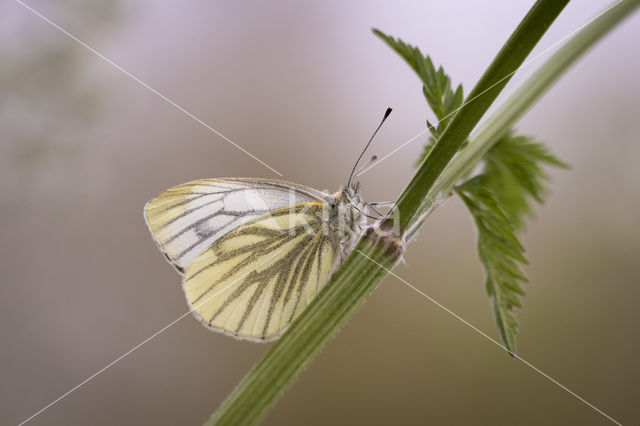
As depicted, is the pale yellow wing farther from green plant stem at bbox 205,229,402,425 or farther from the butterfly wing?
green plant stem at bbox 205,229,402,425

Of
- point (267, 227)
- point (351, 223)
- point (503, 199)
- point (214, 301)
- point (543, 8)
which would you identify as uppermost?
point (543, 8)

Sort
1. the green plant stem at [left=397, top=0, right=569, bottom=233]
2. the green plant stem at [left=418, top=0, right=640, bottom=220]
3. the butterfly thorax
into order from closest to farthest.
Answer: the green plant stem at [left=397, top=0, right=569, bottom=233] → the green plant stem at [left=418, top=0, right=640, bottom=220] → the butterfly thorax

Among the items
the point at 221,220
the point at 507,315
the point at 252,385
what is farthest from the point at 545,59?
the point at 221,220

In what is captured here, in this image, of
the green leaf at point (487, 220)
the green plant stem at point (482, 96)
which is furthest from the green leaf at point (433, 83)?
the green plant stem at point (482, 96)

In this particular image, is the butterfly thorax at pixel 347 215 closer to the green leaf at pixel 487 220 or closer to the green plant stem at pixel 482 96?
the green leaf at pixel 487 220

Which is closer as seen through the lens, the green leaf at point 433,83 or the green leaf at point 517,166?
the green leaf at point 433,83

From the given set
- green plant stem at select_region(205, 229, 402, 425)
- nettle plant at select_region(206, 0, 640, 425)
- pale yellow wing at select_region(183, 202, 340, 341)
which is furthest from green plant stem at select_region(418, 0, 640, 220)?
pale yellow wing at select_region(183, 202, 340, 341)

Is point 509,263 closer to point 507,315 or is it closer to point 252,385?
point 507,315
